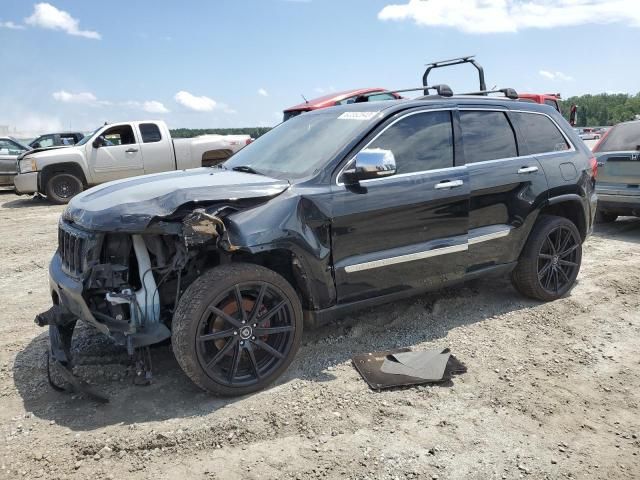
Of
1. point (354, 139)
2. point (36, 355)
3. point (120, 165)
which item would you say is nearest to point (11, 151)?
point (120, 165)

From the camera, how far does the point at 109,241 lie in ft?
11.3

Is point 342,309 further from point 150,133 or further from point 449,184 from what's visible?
point 150,133

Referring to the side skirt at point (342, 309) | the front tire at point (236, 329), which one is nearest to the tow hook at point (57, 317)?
the front tire at point (236, 329)

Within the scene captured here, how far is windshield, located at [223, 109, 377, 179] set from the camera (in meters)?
3.95

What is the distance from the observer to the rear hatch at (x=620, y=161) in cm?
770

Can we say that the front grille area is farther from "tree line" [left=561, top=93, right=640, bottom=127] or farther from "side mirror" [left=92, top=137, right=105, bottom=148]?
"tree line" [left=561, top=93, right=640, bottom=127]

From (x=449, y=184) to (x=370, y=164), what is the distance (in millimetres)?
948

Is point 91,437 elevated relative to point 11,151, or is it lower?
lower

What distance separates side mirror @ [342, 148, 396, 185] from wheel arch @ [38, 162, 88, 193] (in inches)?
430

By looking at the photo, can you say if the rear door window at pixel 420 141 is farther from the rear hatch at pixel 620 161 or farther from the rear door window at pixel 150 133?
the rear door window at pixel 150 133

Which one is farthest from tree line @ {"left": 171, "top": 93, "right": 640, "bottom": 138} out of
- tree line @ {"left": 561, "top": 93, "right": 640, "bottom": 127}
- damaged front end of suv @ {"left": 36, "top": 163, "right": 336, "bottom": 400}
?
damaged front end of suv @ {"left": 36, "top": 163, "right": 336, "bottom": 400}

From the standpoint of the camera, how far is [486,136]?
4.66 m

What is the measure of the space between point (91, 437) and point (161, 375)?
76 centimetres

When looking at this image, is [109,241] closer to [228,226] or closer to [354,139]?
[228,226]
